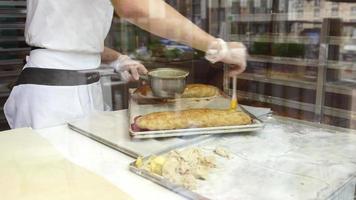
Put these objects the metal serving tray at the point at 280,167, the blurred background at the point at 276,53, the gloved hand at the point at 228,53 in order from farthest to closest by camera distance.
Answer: the blurred background at the point at 276,53 < the gloved hand at the point at 228,53 < the metal serving tray at the point at 280,167

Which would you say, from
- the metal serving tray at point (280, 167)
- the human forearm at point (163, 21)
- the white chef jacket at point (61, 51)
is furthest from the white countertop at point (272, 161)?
the human forearm at point (163, 21)

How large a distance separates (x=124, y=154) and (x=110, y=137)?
10cm

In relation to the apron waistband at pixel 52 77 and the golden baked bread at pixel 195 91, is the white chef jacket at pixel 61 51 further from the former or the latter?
the golden baked bread at pixel 195 91

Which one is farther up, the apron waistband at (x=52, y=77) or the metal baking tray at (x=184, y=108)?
the apron waistband at (x=52, y=77)

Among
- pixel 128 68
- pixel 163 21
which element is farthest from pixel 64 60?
pixel 163 21

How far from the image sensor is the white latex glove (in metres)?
1.13

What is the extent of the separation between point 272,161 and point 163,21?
1.41 feet

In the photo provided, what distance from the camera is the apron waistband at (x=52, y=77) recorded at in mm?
1081

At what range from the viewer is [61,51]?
42.3 inches

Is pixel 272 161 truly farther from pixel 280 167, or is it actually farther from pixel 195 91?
pixel 195 91

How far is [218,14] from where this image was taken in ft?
4.42

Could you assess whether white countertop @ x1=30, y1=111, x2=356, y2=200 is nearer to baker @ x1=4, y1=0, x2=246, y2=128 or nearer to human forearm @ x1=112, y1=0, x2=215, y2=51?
baker @ x1=4, y1=0, x2=246, y2=128

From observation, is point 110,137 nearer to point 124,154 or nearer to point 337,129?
point 124,154

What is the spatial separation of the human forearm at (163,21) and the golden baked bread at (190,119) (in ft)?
0.64
